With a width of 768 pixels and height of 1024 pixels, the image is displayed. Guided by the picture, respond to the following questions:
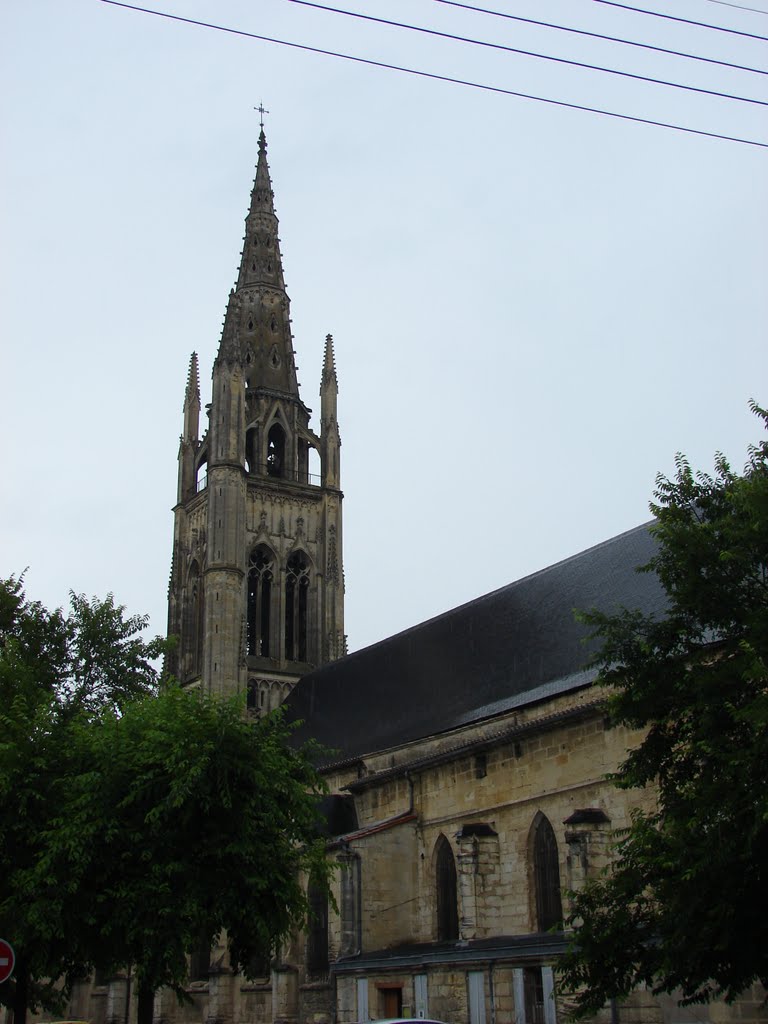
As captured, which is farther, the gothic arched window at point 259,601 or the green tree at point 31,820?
the gothic arched window at point 259,601

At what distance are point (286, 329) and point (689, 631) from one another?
40.2m

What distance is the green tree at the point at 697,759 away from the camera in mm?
14141

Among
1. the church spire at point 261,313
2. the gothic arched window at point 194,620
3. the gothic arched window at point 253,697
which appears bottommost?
the gothic arched window at point 253,697

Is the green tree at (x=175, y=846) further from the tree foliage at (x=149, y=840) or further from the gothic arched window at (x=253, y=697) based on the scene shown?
the gothic arched window at (x=253, y=697)

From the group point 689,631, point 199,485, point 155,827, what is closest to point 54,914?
point 155,827

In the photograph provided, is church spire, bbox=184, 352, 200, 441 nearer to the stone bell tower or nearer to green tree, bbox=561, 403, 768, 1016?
the stone bell tower

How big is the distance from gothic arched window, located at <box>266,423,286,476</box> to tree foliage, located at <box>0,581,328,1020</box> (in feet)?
101

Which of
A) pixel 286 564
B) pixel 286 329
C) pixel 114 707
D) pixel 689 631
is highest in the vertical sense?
pixel 286 329

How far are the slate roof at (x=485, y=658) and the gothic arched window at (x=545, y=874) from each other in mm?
3086

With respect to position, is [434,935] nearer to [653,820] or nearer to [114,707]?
[114,707]

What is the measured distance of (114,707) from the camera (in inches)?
1222

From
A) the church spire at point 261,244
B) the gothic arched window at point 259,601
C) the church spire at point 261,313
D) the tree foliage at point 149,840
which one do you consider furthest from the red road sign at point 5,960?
the church spire at point 261,244

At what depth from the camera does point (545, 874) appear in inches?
1021

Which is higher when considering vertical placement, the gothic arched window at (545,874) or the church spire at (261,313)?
the church spire at (261,313)
